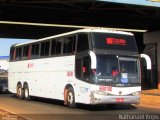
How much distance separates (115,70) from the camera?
67.2ft

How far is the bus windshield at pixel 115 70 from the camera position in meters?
20.2

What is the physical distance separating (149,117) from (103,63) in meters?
3.93

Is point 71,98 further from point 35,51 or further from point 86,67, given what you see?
point 35,51

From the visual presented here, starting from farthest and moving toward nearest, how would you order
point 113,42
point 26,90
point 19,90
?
point 19,90, point 26,90, point 113,42

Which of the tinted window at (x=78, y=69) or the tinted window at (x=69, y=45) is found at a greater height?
the tinted window at (x=69, y=45)

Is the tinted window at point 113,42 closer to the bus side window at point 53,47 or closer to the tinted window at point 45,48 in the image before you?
the bus side window at point 53,47

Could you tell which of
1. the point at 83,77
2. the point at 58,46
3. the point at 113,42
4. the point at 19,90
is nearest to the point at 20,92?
the point at 19,90

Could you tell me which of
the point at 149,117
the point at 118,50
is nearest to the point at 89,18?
the point at 118,50

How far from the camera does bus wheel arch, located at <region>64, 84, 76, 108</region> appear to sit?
21969 mm

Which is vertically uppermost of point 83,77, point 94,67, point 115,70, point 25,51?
point 25,51

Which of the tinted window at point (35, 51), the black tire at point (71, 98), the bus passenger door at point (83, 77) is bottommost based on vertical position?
the black tire at point (71, 98)

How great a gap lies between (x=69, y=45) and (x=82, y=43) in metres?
1.31

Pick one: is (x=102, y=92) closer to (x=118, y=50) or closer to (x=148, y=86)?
(x=118, y=50)

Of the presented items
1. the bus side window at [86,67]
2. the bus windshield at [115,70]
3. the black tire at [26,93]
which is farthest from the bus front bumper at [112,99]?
the black tire at [26,93]
